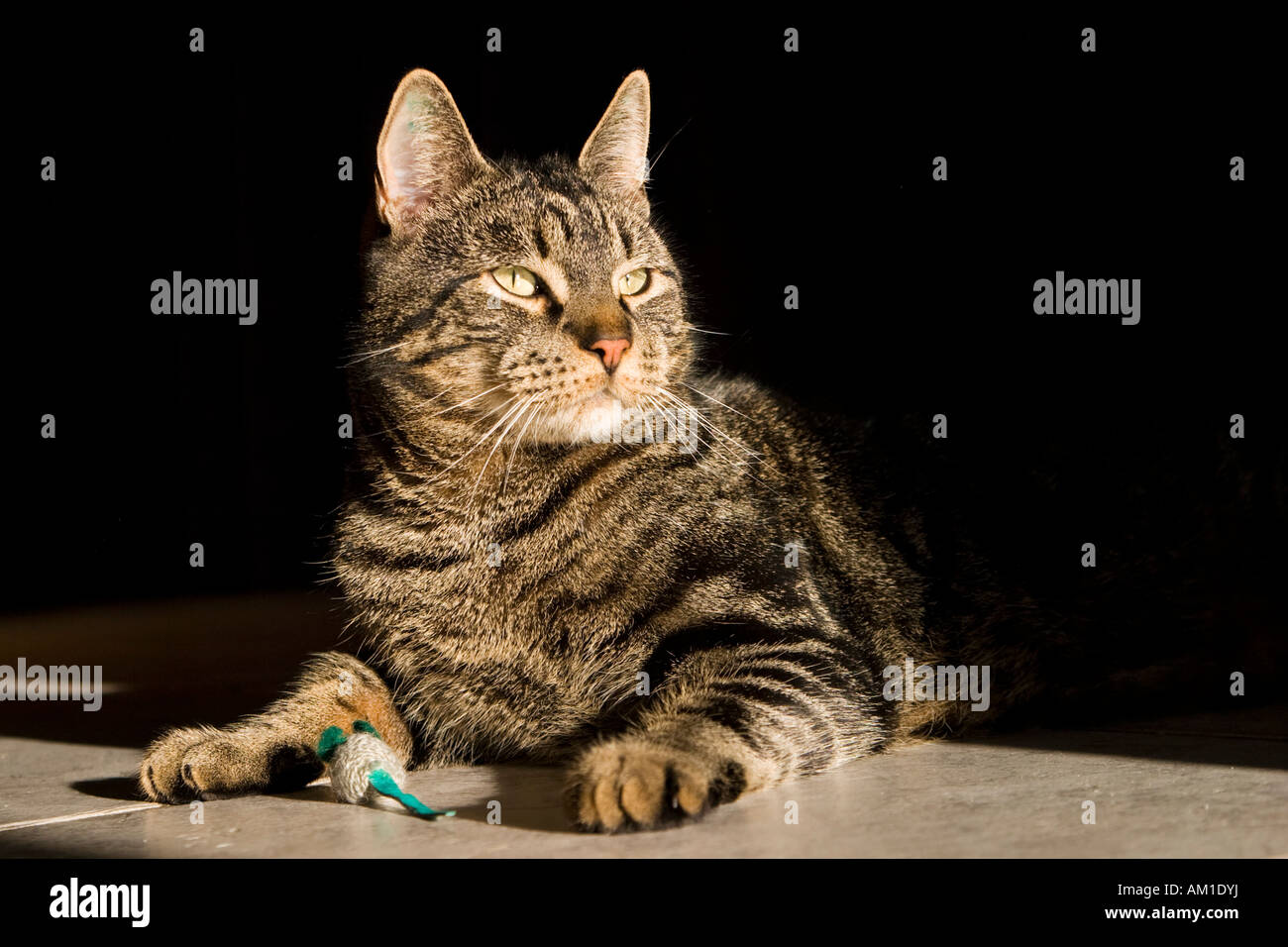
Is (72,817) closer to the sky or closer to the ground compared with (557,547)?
closer to the ground

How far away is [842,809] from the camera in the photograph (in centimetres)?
193

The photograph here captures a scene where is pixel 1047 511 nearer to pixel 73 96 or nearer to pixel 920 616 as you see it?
pixel 920 616

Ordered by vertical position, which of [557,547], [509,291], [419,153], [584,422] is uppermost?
[419,153]

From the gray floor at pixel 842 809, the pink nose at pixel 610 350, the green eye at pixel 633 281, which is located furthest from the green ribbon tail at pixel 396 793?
the green eye at pixel 633 281

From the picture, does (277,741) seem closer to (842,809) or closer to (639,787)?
(639,787)

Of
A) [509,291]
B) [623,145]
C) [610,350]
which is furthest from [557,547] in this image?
[623,145]

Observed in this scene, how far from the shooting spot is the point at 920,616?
2791mm

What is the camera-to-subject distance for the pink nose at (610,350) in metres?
2.34

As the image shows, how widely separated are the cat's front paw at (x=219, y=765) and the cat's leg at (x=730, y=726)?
24.3 inches

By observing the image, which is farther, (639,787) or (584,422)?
(584,422)

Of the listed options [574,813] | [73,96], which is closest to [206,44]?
[73,96]

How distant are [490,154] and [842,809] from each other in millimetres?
3816

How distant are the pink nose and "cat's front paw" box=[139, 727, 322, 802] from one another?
90 centimetres

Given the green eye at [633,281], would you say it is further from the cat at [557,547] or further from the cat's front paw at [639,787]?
the cat's front paw at [639,787]
